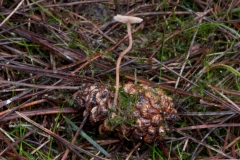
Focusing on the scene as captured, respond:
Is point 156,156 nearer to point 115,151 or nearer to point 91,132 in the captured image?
point 115,151

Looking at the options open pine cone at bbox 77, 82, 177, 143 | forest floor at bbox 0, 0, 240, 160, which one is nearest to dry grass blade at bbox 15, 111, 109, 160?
forest floor at bbox 0, 0, 240, 160

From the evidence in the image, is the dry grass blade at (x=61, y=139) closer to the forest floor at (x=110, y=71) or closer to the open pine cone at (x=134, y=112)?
the forest floor at (x=110, y=71)

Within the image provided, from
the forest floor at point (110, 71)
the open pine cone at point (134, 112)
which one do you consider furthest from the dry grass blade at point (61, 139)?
the open pine cone at point (134, 112)

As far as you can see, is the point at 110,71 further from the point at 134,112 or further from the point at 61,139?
the point at 61,139

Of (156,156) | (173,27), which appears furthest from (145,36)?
(156,156)

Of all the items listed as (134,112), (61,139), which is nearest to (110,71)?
(134,112)

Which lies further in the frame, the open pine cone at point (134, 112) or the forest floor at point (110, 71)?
the forest floor at point (110, 71)

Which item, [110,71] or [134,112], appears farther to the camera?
[110,71]

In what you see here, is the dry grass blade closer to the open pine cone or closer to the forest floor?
the forest floor
